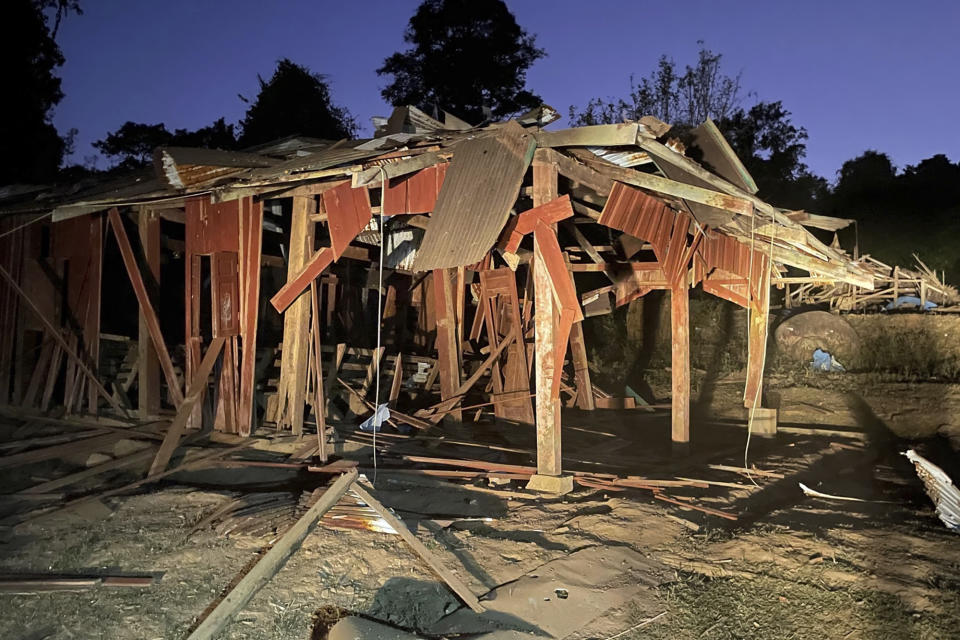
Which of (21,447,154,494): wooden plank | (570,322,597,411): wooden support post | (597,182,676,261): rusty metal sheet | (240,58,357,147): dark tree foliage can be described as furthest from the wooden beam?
(240,58,357,147): dark tree foliage

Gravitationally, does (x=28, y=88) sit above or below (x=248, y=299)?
above

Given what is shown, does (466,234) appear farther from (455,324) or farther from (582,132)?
(455,324)

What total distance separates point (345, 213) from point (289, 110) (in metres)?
19.8

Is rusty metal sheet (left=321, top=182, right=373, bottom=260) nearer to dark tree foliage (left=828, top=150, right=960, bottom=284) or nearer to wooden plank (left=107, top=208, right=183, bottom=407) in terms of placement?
wooden plank (left=107, top=208, right=183, bottom=407)

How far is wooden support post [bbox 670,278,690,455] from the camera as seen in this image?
8.20 meters

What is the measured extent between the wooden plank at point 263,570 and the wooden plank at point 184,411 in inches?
124

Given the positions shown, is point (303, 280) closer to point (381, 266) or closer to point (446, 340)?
point (381, 266)

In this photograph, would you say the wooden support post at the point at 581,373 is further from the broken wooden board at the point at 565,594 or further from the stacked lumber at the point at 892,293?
the stacked lumber at the point at 892,293

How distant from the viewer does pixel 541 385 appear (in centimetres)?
579

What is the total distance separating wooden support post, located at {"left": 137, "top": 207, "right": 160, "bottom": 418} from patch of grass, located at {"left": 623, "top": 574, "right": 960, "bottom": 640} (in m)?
6.95

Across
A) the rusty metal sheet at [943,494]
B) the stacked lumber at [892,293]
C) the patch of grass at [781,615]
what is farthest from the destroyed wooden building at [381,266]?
the stacked lumber at [892,293]

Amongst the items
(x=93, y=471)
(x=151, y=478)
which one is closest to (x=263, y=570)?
(x=151, y=478)

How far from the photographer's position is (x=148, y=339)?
8.29m

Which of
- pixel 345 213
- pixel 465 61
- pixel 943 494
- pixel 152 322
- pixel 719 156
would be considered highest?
pixel 465 61
